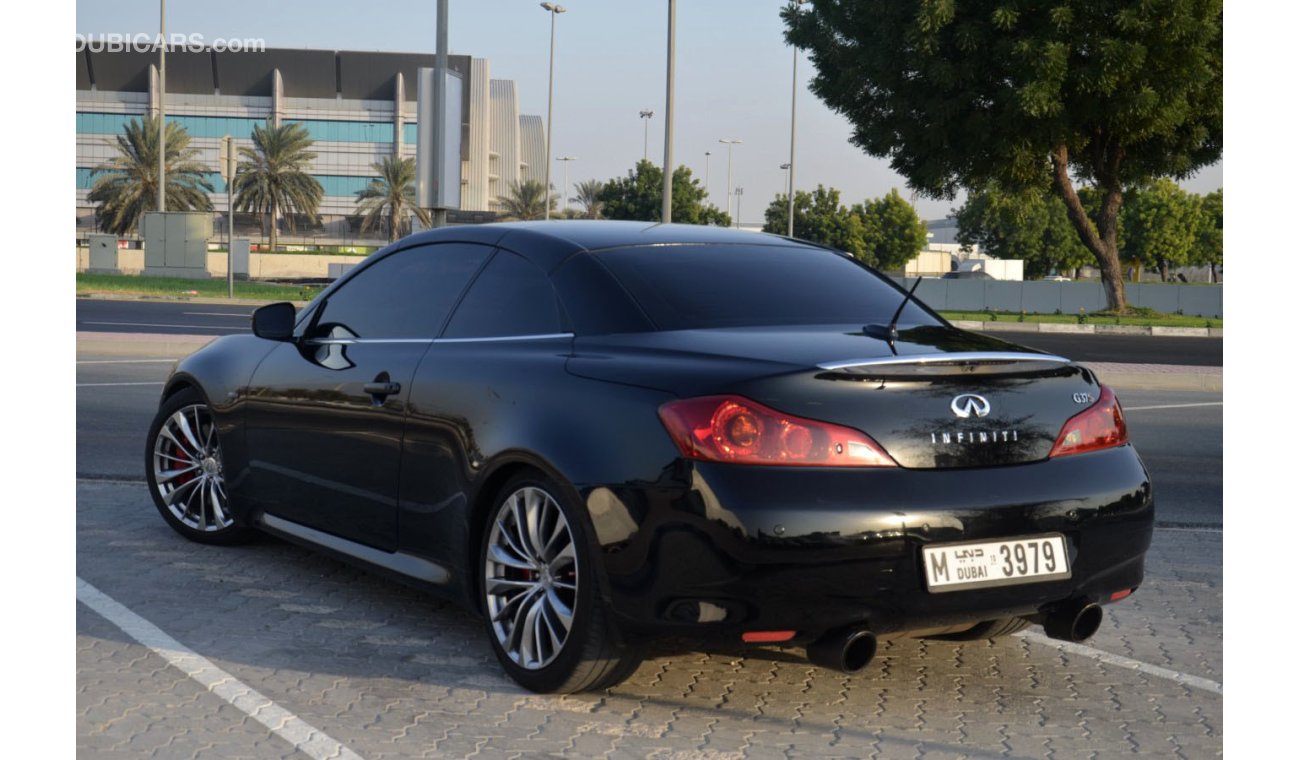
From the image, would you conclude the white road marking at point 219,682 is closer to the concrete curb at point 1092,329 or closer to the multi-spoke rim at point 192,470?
the multi-spoke rim at point 192,470

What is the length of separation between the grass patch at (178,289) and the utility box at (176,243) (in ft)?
2.91

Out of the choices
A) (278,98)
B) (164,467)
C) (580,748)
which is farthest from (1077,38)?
(278,98)

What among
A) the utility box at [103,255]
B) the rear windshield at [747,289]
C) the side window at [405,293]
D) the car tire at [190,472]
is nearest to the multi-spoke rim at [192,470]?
the car tire at [190,472]

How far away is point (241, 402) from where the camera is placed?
20.0 feet

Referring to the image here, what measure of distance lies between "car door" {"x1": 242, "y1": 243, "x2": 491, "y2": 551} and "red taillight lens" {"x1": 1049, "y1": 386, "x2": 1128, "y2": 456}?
6.99 feet

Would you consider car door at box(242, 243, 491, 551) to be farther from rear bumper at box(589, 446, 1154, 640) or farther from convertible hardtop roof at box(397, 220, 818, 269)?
rear bumper at box(589, 446, 1154, 640)

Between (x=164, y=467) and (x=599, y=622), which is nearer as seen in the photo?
(x=599, y=622)

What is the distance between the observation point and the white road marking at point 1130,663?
15.5ft

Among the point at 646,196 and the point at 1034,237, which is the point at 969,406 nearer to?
the point at 646,196

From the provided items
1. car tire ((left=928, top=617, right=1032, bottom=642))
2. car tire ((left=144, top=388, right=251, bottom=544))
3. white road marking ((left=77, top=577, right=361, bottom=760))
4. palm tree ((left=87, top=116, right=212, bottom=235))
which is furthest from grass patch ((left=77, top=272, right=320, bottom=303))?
car tire ((left=928, top=617, right=1032, bottom=642))

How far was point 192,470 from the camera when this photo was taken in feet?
21.9

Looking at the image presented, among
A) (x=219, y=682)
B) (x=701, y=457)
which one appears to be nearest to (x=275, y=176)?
(x=219, y=682)

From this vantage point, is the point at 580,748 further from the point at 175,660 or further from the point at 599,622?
the point at 175,660

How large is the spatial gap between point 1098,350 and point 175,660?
69.9ft
